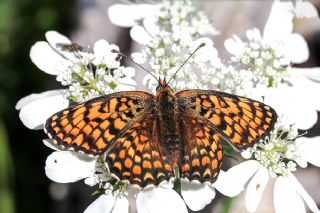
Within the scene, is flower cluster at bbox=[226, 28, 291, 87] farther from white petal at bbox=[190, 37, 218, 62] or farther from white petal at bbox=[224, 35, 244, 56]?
white petal at bbox=[190, 37, 218, 62]

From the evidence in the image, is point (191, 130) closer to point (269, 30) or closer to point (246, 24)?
point (269, 30)

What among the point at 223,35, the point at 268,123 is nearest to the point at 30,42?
the point at 223,35

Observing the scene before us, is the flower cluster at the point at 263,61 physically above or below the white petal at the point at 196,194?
above

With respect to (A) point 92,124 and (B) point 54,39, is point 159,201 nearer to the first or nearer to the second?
(A) point 92,124

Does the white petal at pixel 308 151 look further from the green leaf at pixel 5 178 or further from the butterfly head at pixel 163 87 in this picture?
the green leaf at pixel 5 178

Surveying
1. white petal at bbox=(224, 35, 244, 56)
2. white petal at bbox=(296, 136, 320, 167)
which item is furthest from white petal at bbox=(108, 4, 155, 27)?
white petal at bbox=(296, 136, 320, 167)

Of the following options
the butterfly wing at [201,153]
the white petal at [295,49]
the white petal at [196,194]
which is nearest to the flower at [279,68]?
the white petal at [295,49]
